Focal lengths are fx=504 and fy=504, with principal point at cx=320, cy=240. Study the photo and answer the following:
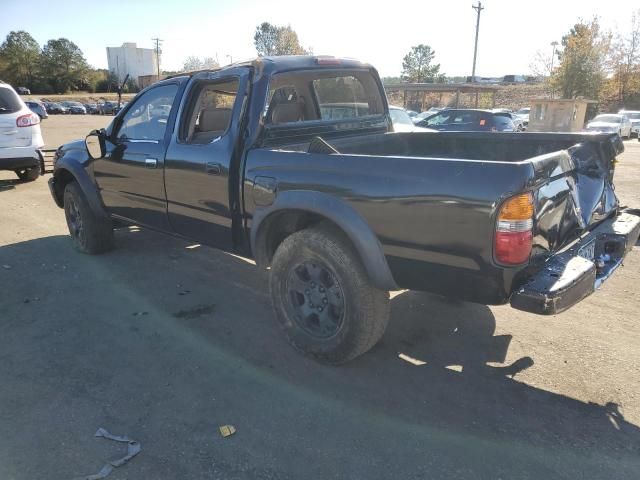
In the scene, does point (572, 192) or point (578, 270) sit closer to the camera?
point (578, 270)

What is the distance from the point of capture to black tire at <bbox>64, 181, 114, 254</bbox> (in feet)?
17.9

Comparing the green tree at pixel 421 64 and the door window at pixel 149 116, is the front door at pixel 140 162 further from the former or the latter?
the green tree at pixel 421 64

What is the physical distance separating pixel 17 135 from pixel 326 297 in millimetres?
8150

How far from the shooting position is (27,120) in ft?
29.9

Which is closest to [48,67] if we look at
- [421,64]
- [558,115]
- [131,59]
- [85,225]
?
[131,59]

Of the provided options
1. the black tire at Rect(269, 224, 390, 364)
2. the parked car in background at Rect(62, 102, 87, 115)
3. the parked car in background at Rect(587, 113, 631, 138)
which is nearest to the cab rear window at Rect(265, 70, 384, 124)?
the black tire at Rect(269, 224, 390, 364)

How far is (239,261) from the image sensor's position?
17.9 ft

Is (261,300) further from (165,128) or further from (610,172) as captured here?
(610,172)

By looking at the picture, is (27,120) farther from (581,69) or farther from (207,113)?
(581,69)

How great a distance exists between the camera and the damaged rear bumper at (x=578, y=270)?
2.51 m

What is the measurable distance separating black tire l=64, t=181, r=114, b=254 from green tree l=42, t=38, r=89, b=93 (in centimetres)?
9542

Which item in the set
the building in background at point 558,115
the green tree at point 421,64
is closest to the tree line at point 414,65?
the green tree at point 421,64

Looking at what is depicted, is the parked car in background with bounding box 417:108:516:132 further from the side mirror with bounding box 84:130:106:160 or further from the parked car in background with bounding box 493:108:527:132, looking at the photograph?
the side mirror with bounding box 84:130:106:160

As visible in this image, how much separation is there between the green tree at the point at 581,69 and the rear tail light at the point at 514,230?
133 feet
